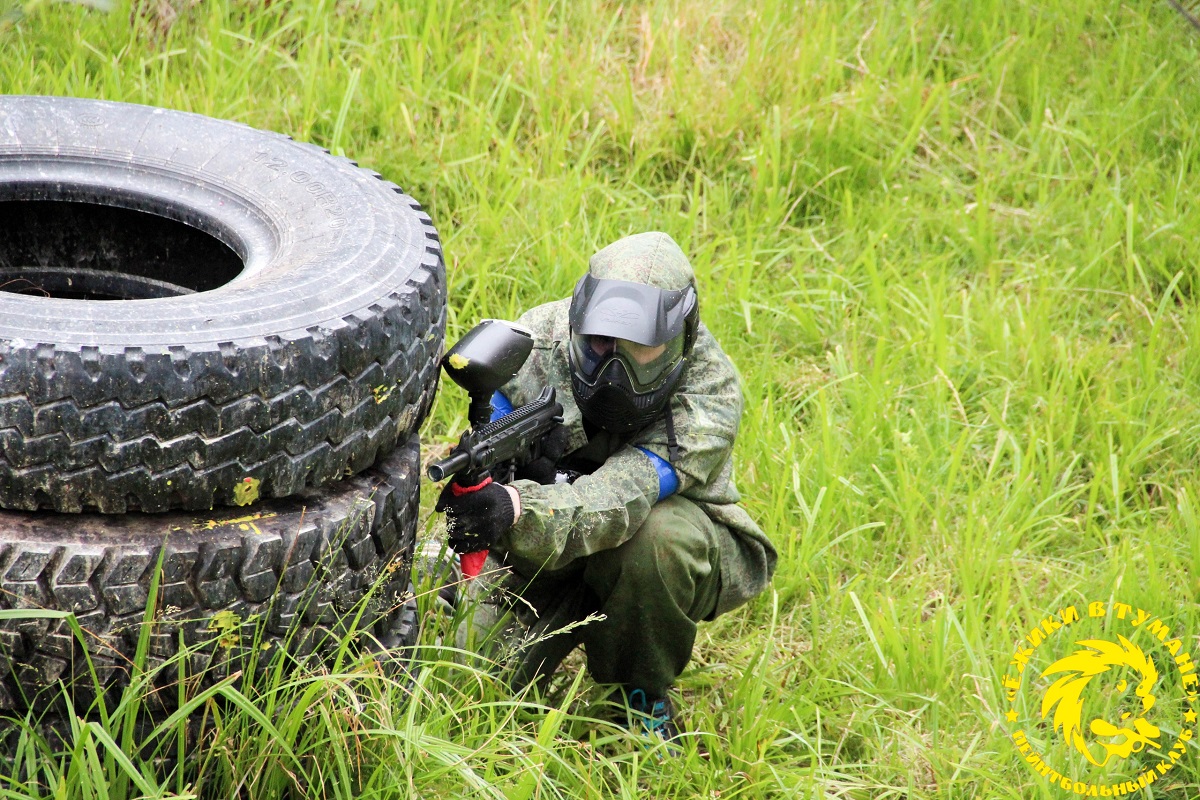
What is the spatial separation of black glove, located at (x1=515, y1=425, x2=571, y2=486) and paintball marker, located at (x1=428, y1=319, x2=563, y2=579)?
0.11 meters

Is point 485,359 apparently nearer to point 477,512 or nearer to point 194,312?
point 477,512

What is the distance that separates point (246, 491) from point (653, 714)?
134 cm

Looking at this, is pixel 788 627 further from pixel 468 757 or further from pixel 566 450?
pixel 468 757

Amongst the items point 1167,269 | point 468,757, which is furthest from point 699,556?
point 1167,269

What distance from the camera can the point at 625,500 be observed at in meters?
2.85

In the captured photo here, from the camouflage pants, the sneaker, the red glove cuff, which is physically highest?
the red glove cuff

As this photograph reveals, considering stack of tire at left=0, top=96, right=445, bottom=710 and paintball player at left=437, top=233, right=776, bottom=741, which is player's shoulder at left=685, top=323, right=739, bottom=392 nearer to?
paintball player at left=437, top=233, right=776, bottom=741

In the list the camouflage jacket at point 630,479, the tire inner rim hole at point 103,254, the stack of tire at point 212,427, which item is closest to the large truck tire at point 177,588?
the stack of tire at point 212,427

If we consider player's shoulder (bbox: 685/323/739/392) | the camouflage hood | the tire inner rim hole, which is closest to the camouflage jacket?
player's shoulder (bbox: 685/323/739/392)

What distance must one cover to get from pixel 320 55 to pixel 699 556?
2799 mm

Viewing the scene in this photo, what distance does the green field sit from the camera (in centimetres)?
290

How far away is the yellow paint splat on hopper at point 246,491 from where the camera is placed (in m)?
2.25

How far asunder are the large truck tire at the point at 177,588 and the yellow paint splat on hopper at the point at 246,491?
47 mm

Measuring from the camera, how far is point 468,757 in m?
2.23
